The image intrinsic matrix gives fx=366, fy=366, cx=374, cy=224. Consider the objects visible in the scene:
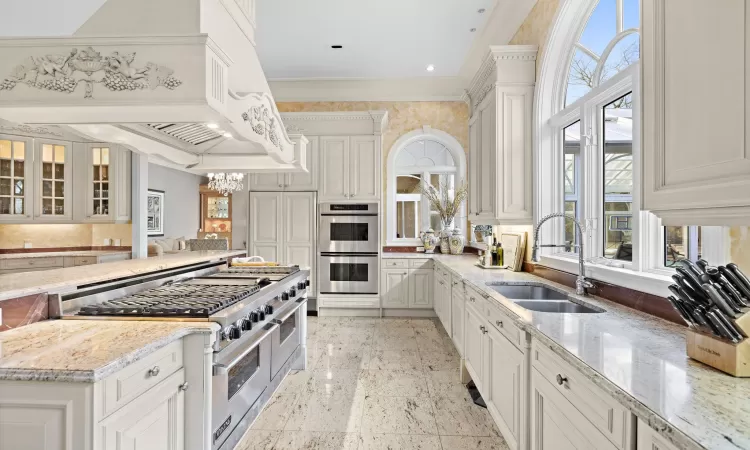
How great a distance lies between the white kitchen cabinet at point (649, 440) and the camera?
82 centimetres

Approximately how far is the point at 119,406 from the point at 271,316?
111 centimetres

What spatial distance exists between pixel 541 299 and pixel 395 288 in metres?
2.65

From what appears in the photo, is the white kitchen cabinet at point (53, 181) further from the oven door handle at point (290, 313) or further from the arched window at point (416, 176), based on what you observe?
the arched window at point (416, 176)

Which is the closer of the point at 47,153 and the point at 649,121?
the point at 649,121

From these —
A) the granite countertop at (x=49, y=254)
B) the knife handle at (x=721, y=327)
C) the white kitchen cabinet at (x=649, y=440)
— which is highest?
the knife handle at (x=721, y=327)

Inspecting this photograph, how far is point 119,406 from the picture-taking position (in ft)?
3.83

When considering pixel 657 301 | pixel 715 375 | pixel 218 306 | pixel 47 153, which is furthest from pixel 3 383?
pixel 47 153

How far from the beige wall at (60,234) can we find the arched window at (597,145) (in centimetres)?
606

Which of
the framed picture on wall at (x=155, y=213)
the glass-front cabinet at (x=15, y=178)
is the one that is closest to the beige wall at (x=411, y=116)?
the glass-front cabinet at (x=15, y=178)

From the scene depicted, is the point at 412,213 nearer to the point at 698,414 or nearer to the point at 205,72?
the point at 205,72

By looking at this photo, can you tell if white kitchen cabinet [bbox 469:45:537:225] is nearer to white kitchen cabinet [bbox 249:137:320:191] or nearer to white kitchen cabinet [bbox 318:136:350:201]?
white kitchen cabinet [bbox 318:136:350:201]

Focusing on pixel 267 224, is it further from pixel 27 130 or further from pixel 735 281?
pixel 735 281

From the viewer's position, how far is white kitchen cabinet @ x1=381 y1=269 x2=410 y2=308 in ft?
16.4

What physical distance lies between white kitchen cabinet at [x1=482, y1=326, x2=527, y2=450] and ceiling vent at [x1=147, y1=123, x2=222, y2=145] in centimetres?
211
